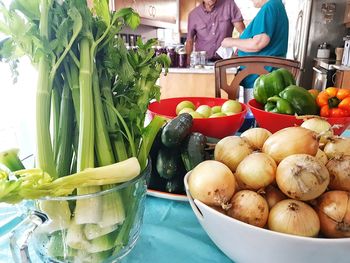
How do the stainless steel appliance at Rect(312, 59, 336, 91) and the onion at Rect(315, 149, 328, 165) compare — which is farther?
the stainless steel appliance at Rect(312, 59, 336, 91)

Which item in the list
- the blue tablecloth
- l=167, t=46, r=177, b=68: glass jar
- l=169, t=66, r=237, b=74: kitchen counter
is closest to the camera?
the blue tablecloth

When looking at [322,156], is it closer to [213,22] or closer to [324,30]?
[213,22]

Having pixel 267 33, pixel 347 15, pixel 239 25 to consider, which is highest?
pixel 347 15

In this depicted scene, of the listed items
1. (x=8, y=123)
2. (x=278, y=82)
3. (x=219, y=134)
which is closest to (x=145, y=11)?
(x=8, y=123)

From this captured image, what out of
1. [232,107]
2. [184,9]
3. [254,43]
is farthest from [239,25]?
[184,9]

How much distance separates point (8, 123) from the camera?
3.40 ft

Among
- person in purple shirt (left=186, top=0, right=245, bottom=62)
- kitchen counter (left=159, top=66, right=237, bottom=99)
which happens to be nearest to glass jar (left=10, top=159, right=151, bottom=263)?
kitchen counter (left=159, top=66, right=237, bottom=99)

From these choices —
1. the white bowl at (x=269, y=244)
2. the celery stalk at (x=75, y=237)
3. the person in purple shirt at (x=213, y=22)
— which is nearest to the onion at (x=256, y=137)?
the white bowl at (x=269, y=244)

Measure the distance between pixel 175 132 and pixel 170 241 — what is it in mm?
162

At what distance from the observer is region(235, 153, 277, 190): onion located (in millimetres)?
328

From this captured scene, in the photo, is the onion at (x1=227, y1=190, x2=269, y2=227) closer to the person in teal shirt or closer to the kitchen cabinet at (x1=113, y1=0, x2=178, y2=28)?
the person in teal shirt

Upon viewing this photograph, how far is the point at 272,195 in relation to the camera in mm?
332

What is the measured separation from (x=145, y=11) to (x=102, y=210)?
2726mm

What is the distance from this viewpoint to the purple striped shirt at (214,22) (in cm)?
250
